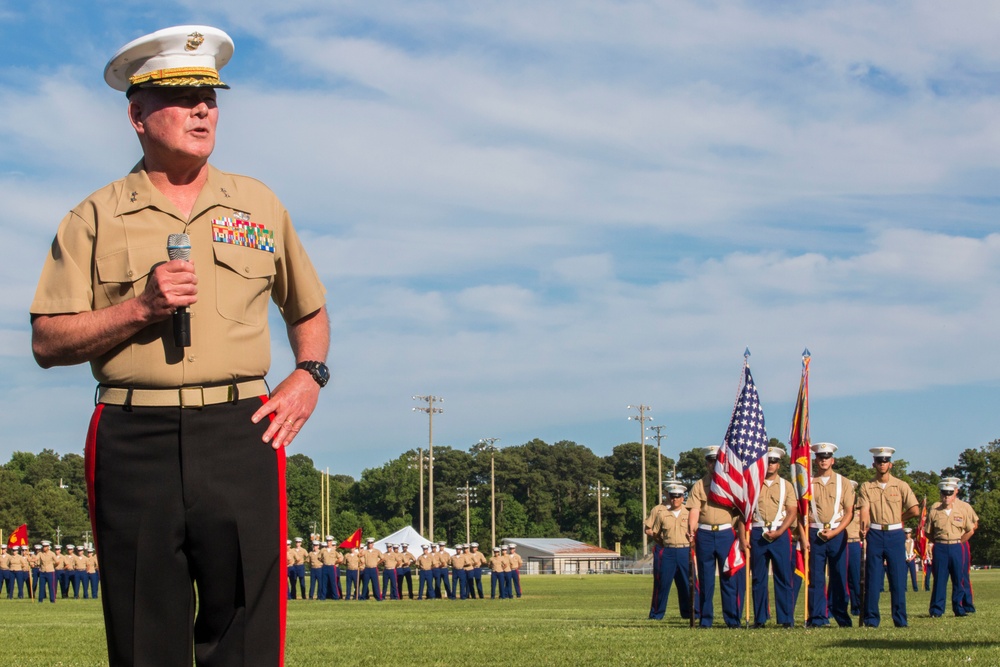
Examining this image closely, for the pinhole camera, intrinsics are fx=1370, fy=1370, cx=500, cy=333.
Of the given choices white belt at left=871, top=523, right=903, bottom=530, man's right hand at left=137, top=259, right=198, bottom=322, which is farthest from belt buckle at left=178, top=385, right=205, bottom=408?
white belt at left=871, top=523, right=903, bottom=530

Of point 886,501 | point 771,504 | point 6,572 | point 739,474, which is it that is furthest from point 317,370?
point 6,572

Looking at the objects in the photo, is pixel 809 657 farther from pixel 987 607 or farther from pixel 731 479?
pixel 987 607

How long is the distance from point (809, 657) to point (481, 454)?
132 metres

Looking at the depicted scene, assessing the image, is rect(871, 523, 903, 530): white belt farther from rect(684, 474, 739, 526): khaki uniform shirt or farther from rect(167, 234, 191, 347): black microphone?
rect(167, 234, 191, 347): black microphone

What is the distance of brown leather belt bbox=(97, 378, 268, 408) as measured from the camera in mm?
3666

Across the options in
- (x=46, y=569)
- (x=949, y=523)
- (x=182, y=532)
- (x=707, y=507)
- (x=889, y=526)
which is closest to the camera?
(x=182, y=532)

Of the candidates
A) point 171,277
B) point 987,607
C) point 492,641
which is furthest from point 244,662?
point 987,607

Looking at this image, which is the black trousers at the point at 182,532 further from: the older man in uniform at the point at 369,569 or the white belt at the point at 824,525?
the older man in uniform at the point at 369,569

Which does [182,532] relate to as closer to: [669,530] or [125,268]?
[125,268]

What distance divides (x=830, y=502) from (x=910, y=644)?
4710 millimetres

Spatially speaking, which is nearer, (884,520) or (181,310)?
(181,310)

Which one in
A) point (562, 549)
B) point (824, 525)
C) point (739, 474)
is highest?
point (739, 474)

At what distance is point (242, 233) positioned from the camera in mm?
3855

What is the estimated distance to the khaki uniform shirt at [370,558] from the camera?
42312 mm
